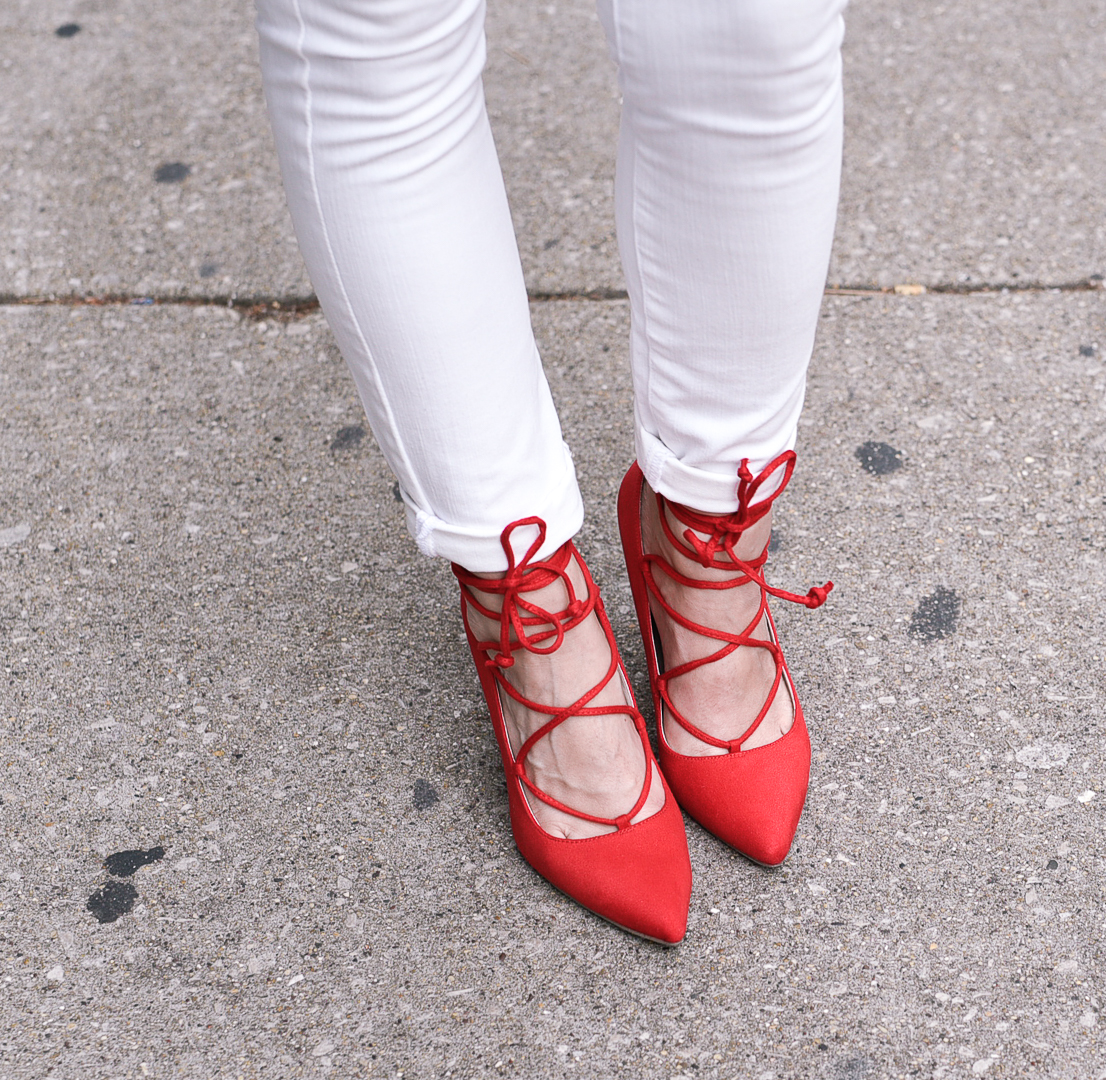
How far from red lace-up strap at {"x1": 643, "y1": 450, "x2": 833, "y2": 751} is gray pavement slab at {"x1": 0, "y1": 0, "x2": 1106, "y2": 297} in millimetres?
800

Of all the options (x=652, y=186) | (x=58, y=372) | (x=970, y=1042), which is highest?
(x=652, y=186)

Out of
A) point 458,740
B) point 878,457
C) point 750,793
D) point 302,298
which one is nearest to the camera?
point 750,793

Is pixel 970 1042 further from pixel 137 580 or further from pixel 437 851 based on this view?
pixel 137 580

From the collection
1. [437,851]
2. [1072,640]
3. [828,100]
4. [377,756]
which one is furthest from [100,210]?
[1072,640]

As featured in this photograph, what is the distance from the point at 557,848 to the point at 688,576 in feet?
1.00

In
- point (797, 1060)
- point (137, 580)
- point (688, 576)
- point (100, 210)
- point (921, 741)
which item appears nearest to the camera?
point (797, 1060)

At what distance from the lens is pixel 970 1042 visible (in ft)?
3.24

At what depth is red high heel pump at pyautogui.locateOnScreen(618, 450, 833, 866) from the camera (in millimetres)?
1067

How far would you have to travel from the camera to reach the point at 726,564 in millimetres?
1080

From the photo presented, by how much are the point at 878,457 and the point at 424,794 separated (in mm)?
785

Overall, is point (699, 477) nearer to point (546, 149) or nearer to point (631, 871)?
point (631, 871)

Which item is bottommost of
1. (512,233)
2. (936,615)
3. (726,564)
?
(936,615)

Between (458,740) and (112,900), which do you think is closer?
(112,900)

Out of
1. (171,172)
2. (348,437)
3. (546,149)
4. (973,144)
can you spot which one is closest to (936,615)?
(348,437)
